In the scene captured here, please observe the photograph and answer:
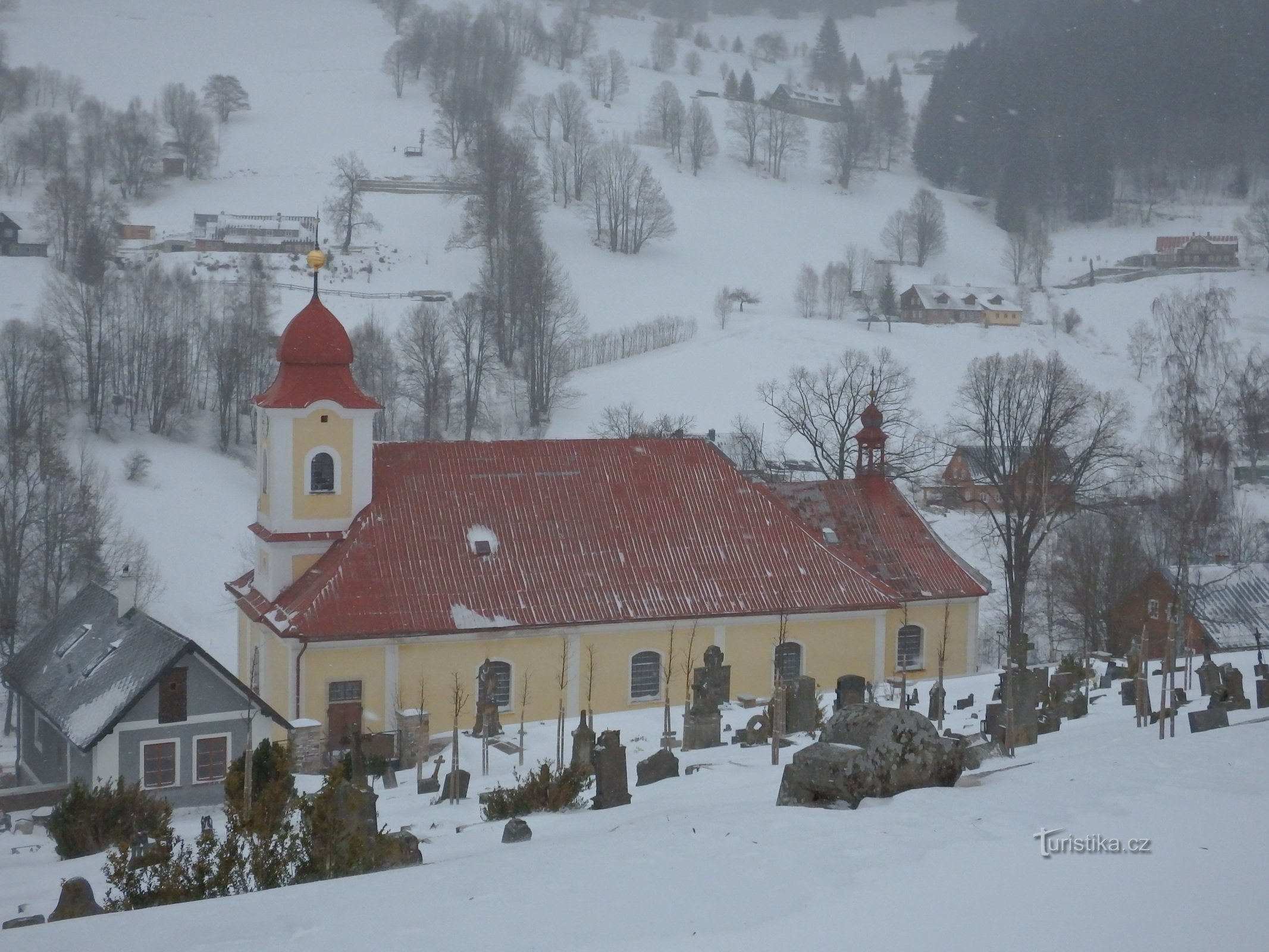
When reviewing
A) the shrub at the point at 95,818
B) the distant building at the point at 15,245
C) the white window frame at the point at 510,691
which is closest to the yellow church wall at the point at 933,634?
the white window frame at the point at 510,691

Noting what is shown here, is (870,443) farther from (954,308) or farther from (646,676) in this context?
(954,308)

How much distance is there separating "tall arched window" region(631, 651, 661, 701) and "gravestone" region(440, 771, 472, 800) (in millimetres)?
8493

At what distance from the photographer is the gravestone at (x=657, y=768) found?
51.0 ft

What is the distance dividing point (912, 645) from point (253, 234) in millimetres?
56077

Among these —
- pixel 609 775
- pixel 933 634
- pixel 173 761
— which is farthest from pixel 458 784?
pixel 933 634

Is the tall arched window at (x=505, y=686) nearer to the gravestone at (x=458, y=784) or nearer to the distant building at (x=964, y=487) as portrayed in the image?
the gravestone at (x=458, y=784)

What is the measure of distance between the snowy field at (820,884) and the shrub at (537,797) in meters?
0.82

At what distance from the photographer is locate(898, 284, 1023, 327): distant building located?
79.5m

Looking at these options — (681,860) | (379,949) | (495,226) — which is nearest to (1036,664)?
(681,860)

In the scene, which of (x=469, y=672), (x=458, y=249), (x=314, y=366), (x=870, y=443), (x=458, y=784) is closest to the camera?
(x=458, y=784)

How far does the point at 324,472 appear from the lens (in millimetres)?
24562

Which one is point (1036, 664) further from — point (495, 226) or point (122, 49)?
point (122, 49)

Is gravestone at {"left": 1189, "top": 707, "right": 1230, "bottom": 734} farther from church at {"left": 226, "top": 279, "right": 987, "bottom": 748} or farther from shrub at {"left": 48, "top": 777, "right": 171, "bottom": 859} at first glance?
shrub at {"left": 48, "top": 777, "right": 171, "bottom": 859}

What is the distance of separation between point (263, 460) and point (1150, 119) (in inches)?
4363
